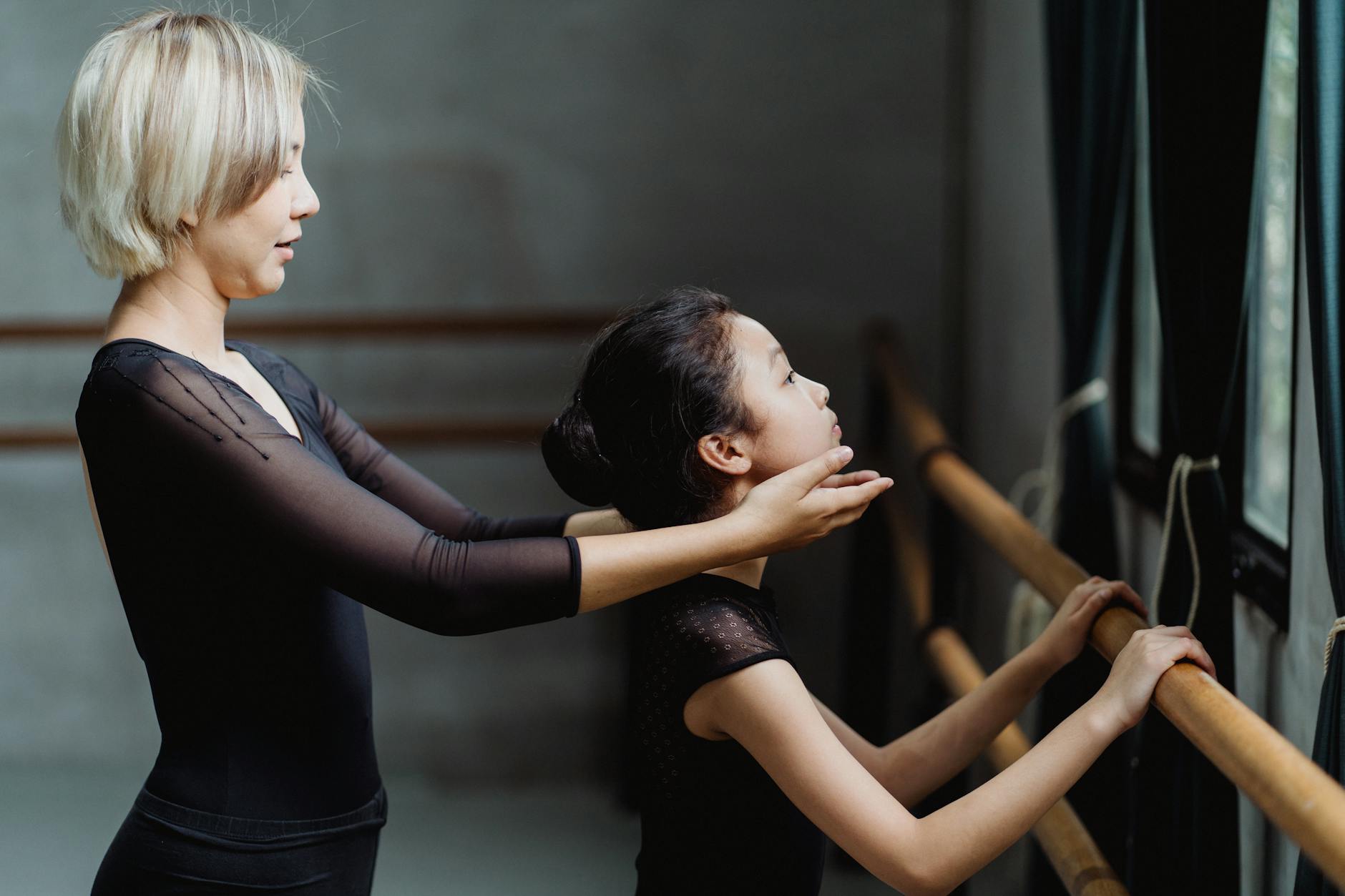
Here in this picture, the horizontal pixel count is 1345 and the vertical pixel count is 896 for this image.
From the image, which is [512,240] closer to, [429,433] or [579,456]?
[429,433]

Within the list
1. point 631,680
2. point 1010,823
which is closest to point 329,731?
point 631,680

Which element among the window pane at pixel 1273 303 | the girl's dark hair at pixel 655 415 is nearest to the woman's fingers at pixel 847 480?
the girl's dark hair at pixel 655 415

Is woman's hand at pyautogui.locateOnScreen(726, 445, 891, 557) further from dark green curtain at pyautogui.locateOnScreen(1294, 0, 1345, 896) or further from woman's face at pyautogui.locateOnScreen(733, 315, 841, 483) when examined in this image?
dark green curtain at pyautogui.locateOnScreen(1294, 0, 1345, 896)

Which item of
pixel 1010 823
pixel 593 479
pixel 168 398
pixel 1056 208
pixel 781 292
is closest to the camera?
pixel 1010 823

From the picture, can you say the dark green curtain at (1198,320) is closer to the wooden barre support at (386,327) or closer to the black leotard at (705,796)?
the black leotard at (705,796)

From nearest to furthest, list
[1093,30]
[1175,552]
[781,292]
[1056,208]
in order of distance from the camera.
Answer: [1175,552] → [1093,30] → [1056,208] → [781,292]

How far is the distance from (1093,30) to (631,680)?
4.66ft

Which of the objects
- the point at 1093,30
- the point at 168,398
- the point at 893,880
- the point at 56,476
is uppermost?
the point at 1093,30

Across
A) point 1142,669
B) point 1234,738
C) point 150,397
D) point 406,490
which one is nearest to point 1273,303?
point 1142,669

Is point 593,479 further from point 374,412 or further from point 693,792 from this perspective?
point 374,412

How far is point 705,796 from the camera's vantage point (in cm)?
116

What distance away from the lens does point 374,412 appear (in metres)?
3.67

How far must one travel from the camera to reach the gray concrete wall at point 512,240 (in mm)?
3480

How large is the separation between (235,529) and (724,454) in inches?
17.7
